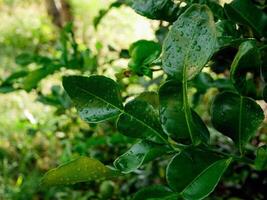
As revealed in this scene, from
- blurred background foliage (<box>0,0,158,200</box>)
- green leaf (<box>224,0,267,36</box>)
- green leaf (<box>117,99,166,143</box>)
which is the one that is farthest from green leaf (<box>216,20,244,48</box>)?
blurred background foliage (<box>0,0,158,200</box>)

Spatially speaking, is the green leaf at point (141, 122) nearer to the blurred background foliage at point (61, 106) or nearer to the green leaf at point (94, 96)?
the green leaf at point (94, 96)

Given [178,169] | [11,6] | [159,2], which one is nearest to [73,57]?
[159,2]

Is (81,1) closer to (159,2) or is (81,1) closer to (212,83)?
(212,83)

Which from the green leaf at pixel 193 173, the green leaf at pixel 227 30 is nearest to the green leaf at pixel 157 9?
the green leaf at pixel 227 30

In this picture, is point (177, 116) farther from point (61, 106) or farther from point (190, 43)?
point (61, 106)

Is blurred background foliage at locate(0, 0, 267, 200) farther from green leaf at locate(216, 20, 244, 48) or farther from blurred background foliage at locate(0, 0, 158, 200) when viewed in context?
green leaf at locate(216, 20, 244, 48)

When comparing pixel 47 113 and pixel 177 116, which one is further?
pixel 47 113

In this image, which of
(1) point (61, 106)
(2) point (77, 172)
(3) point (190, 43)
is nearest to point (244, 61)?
(3) point (190, 43)
